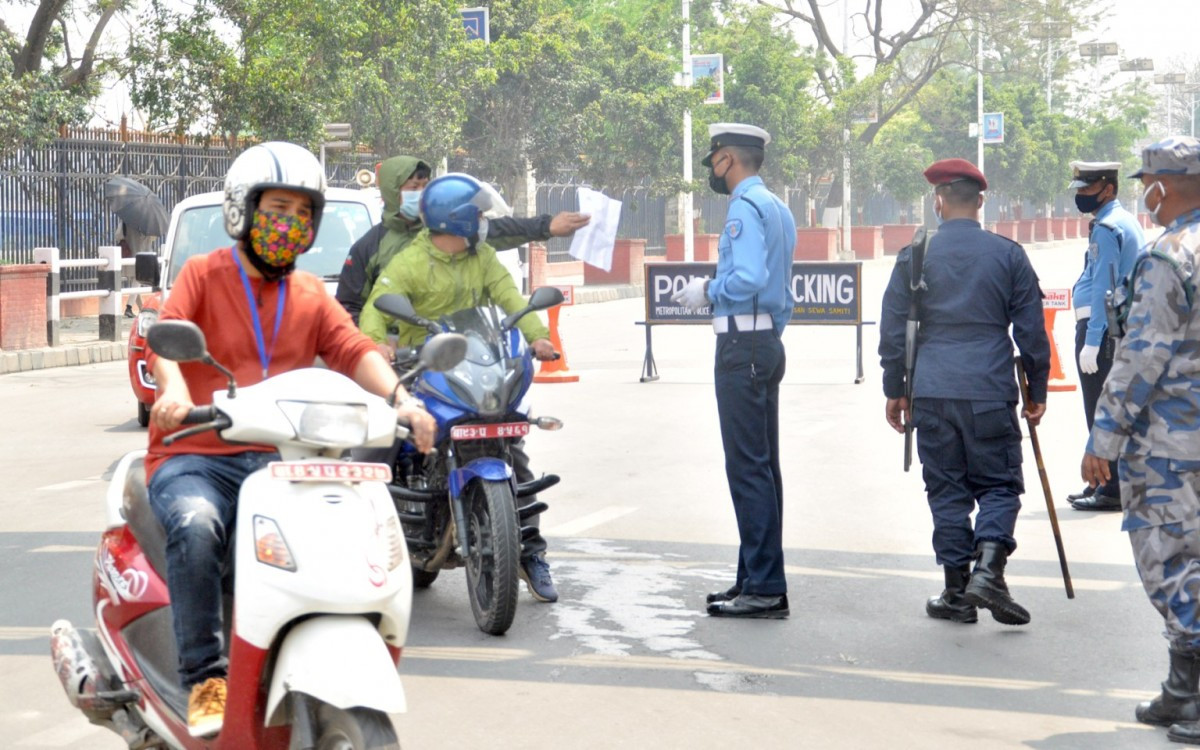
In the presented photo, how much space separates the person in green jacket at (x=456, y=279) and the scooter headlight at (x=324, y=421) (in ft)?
9.12

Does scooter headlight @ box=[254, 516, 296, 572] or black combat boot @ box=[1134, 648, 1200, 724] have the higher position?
scooter headlight @ box=[254, 516, 296, 572]

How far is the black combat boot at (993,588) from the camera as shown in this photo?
21.2 ft

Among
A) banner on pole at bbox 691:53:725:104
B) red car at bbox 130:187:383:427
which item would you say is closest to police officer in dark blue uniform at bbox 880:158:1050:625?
red car at bbox 130:187:383:427

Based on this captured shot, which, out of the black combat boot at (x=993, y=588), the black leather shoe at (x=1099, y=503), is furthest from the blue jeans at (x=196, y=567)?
the black leather shoe at (x=1099, y=503)

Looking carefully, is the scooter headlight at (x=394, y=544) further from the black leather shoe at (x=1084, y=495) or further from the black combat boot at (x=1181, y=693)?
the black leather shoe at (x=1084, y=495)

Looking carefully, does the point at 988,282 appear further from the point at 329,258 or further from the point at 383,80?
the point at 383,80

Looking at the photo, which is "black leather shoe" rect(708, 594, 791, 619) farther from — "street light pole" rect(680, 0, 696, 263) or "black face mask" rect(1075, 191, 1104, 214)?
"street light pole" rect(680, 0, 696, 263)

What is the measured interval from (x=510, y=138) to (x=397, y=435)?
29.0 meters

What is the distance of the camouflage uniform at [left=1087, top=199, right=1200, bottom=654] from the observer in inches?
206

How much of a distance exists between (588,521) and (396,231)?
206 centimetres

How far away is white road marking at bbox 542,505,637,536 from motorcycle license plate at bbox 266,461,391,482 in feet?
15.8

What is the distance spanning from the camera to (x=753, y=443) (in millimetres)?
6812

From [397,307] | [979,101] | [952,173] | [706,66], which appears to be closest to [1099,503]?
[952,173]

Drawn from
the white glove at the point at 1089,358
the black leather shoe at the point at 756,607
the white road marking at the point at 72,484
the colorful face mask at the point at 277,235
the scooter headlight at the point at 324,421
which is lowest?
the black leather shoe at the point at 756,607
